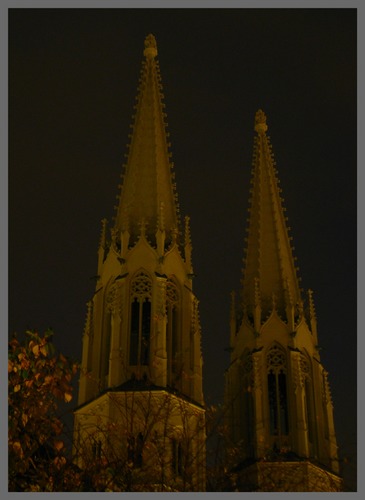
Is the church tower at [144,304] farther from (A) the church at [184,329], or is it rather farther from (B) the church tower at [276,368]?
(B) the church tower at [276,368]

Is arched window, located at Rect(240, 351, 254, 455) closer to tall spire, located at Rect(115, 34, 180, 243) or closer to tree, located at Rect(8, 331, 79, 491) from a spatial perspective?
tall spire, located at Rect(115, 34, 180, 243)

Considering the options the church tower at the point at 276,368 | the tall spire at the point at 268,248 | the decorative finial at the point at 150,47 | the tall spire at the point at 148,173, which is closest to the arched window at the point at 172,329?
the tall spire at the point at 148,173

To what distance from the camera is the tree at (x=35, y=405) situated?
22.7 metres

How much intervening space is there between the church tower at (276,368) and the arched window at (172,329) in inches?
129

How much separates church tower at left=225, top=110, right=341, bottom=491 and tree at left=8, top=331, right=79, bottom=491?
21.0 meters

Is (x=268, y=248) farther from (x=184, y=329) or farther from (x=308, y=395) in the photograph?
(x=184, y=329)

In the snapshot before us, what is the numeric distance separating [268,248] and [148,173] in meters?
6.90

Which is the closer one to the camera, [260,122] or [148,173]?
[148,173]

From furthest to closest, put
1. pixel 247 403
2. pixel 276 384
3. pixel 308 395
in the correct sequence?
pixel 247 403
pixel 308 395
pixel 276 384

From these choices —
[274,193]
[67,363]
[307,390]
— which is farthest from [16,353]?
[274,193]

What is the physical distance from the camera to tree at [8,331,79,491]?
22.7 m

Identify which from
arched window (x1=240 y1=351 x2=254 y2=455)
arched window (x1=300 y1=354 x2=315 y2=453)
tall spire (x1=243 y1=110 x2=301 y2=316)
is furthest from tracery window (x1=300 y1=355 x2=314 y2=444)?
tall spire (x1=243 y1=110 x2=301 y2=316)

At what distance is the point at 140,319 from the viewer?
45469 millimetres

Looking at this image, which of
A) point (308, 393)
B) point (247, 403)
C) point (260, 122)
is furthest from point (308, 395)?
point (260, 122)
